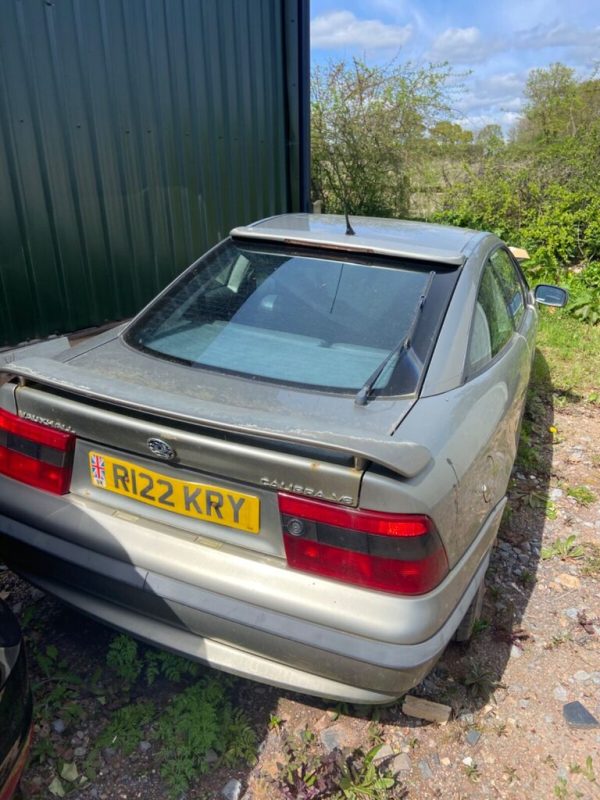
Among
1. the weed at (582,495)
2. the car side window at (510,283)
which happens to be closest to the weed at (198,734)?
the car side window at (510,283)

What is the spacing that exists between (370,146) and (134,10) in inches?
244

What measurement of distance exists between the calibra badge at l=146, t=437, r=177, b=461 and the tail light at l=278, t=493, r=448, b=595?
357 mm

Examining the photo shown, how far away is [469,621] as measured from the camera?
2.36m

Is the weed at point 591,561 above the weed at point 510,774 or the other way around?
the other way around

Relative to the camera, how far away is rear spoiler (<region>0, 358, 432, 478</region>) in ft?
4.97

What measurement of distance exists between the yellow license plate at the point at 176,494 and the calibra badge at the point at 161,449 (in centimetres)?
8

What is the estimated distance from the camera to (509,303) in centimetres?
317

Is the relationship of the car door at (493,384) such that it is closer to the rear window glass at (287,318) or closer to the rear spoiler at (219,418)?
the rear window glass at (287,318)

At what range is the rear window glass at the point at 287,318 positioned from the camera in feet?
7.06

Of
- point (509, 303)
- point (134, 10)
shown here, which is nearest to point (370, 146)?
point (134, 10)

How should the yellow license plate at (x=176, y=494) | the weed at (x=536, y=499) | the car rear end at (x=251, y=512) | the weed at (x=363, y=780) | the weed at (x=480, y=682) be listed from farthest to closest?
the weed at (x=536, y=499)
the weed at (x=480, y=682)
the weed at (x=363, y=780)
the yellow license plate at (x=176, y=494)
the car rear end at (x=251, y=512)

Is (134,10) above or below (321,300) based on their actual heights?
above

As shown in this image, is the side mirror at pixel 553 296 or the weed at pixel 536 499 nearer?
the weed at pixel 536 499

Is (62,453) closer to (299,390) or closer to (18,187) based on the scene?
(299,390)
